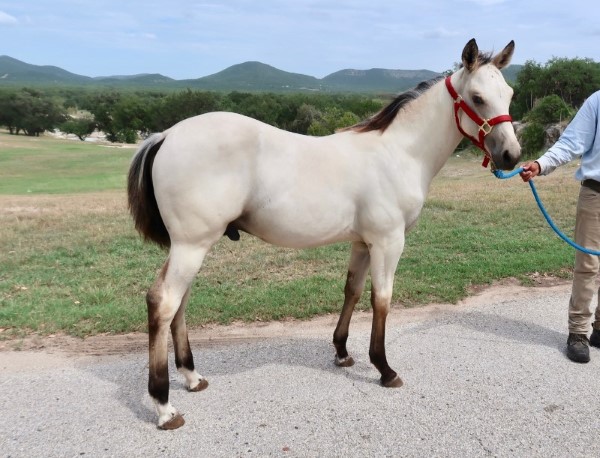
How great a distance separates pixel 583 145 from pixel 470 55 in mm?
1537

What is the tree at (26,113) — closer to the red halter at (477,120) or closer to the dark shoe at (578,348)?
the red halter at (477,120)

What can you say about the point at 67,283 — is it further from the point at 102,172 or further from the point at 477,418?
the point at 102,172

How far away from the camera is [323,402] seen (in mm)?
3383

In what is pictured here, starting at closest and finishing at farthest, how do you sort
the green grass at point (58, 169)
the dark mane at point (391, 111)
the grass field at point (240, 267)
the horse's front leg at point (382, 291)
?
1. the horse's front leg at point (382, 291)
2. the dark mane at point (391, 111)
3. the grass field at point (240, 267)
4. the green grass at point (58, 169)

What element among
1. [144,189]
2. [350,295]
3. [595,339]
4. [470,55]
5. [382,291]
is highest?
[470,55]

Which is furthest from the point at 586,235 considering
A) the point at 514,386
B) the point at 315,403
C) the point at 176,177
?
the point at 176,177

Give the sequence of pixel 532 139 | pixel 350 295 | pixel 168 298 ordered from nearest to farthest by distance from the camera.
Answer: pixel 168 298 → pixel 350 295 → pixel 532 139

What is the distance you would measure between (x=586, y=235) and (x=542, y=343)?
3.36ft

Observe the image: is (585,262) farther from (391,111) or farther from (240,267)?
(240,267)

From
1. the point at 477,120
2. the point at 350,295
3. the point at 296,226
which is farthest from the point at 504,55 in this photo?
the point at 350,295

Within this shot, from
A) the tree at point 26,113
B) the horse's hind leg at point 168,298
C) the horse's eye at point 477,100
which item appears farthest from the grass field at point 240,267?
the tree at point 26,113

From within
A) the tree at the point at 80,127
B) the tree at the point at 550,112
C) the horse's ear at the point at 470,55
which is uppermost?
the tree at the point at 550,112

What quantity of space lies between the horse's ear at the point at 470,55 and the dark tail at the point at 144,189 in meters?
2.05

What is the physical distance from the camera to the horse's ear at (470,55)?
3.14m
